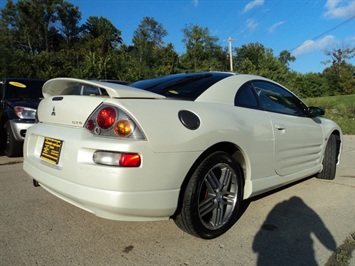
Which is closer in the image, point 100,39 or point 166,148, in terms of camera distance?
point 166,148

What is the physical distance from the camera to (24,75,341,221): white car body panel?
2105 millimetres

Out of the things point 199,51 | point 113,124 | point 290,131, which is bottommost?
point 290,131

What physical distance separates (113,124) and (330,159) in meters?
3.38

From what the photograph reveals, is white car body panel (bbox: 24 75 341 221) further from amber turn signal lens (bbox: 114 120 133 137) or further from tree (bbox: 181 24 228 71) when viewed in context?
tree (bbox: 181 24 228 71)

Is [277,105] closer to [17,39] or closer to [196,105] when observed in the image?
[196,105]

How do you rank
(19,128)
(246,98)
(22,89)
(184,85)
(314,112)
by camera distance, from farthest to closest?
(22,89)
(19,128)
(314,112)
(246,98)
(184,85)

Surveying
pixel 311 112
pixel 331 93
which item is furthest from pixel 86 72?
pixel 331 93

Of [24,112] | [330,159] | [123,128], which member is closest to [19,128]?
[24,112]

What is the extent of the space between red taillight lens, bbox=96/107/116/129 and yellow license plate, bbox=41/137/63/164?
0.41m

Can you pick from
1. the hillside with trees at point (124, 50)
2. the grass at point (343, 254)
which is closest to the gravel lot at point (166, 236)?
the grass at point (343, 254)

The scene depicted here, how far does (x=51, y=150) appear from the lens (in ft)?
8.32

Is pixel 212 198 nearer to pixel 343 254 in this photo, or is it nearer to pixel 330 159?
pixel 343 254

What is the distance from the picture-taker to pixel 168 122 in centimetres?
224

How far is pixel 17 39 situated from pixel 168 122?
207 feet
